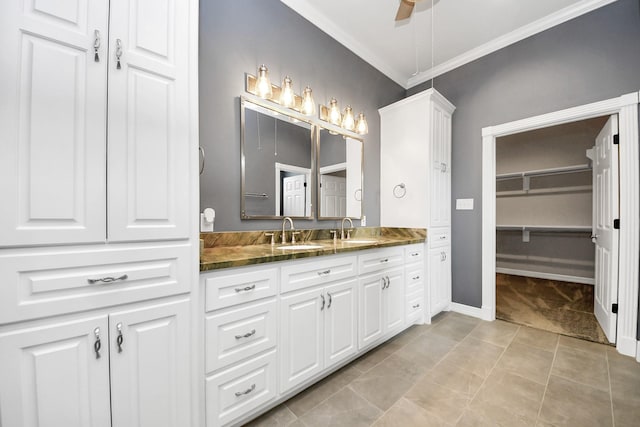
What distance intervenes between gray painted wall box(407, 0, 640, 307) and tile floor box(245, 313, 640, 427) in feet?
2.97

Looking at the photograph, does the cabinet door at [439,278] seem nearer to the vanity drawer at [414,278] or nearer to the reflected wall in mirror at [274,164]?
the vanity drawer at [414,278]

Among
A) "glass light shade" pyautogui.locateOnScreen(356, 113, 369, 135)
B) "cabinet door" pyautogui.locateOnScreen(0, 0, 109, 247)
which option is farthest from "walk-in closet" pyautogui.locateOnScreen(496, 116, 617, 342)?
"cabinet door" pyautogui.locateOnScreen(0, 0, 109, 247)

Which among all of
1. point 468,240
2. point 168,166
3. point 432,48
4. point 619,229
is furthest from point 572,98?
point 168,166

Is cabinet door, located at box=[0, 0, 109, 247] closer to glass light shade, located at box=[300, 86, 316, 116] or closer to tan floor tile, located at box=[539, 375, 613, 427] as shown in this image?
glass light shade, located at box=[300, 86, 316, 116]

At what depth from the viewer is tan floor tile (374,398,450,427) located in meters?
1.41

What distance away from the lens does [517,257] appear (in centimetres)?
473

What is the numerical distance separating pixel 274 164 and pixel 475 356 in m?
2.29

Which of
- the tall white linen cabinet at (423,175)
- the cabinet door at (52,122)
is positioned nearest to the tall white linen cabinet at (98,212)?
the cabinet door at (52,122)

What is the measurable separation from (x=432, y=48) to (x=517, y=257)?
4.01 metres

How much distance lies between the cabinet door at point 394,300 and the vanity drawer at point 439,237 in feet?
2.11

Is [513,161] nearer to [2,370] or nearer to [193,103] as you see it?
[193,103]

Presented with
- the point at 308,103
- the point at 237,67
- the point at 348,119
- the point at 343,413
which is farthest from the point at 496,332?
the point at 237,67

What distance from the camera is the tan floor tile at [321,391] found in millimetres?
1545

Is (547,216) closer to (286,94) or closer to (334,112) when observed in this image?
(334,112)
